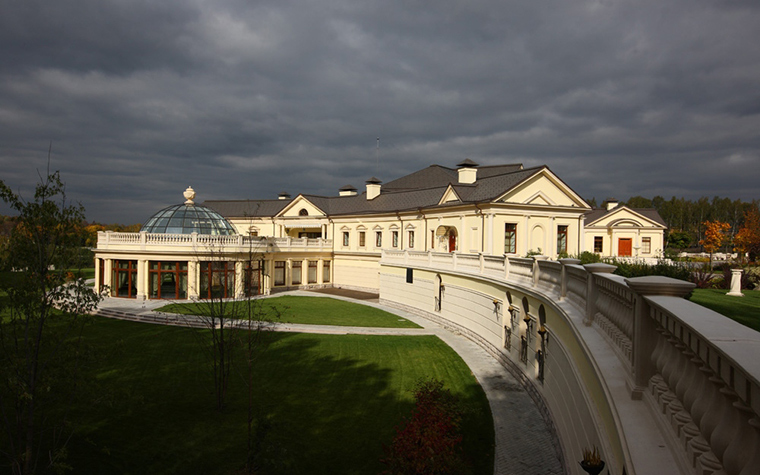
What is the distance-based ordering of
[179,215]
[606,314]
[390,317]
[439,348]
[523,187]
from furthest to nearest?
[179,215]
[523,187]
[390,317]
[439,348]
[606,314]

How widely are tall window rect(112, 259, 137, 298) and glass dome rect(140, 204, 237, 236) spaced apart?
11.4 ft

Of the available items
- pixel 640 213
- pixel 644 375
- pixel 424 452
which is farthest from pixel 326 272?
pixel 644 375

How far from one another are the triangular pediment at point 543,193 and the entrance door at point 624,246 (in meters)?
15.7

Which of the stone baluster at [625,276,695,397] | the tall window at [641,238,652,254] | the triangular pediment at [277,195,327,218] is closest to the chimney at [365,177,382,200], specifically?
the triangular pediment at [277,195,327,218]

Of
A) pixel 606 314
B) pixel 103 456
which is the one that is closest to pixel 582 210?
pixel 606 314

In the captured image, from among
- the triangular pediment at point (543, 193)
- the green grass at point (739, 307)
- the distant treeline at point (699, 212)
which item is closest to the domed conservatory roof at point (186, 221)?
the triangular pediment at point (543, 193)

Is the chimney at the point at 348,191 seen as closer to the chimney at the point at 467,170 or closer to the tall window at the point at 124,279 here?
the chimney at the point at 467,170

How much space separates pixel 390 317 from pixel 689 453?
26.2 metres

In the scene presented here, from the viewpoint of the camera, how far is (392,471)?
8445 mm

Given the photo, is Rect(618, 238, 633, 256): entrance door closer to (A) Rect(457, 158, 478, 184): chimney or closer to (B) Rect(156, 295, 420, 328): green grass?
(A) Rect(457, 158, 478, 184): chimney

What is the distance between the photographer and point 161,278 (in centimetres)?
3503

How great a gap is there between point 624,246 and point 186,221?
144 ft

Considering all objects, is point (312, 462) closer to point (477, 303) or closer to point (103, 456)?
point (103, 456)

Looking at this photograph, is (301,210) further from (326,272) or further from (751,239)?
(751,239)
